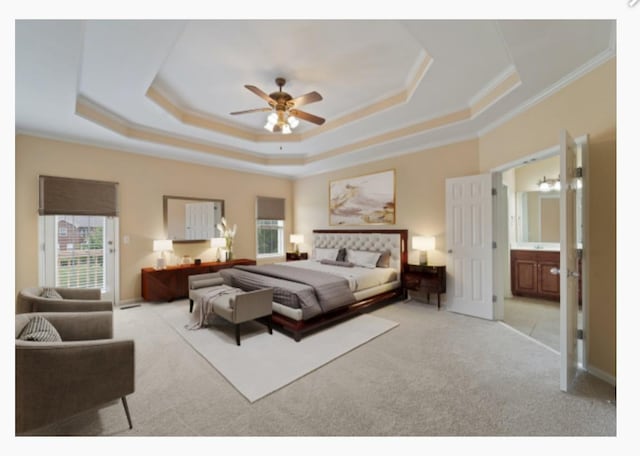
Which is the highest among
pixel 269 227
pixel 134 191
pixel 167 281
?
pixel 134 191

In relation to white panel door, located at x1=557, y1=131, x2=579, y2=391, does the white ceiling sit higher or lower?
higher

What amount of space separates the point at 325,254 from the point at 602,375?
14.1 ft

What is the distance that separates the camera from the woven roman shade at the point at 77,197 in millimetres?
3863

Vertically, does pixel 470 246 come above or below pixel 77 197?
below

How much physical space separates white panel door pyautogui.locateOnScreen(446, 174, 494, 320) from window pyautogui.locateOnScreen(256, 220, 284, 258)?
4289mm

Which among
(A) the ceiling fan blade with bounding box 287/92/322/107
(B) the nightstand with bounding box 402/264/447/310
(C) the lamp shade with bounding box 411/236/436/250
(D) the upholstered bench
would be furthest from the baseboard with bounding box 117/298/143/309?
(C) the lamp shade with bounding box 411/236/436/250

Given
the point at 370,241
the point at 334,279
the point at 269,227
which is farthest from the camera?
the point at 269,227

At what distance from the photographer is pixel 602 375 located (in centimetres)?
221

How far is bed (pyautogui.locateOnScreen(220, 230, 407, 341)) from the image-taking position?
3.18 meters

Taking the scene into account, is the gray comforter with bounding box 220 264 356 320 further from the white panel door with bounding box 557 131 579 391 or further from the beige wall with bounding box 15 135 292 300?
the white panel door with bounding box 557 131 579 391

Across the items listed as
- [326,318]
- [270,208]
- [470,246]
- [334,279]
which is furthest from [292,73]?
[270,208]

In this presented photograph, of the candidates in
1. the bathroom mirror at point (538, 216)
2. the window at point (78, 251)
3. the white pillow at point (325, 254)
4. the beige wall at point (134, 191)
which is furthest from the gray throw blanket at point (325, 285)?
the bathroom mirror at point (538, 216)

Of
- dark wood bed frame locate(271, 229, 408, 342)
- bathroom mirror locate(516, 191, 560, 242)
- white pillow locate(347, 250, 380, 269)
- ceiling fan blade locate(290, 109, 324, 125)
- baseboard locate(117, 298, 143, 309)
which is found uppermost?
ceiling fan blade locate(290, 109, 324, 125)

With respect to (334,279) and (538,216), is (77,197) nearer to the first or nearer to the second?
(334,279)
